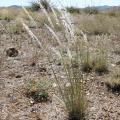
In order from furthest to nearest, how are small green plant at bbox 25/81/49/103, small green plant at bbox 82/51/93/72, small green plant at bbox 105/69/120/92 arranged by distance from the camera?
small green plant at bbox 82/51/93/72 → small green plant at bbox 105/69/120/92 → small green plant at bbox 25/81/49/103

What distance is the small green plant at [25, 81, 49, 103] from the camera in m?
5.23

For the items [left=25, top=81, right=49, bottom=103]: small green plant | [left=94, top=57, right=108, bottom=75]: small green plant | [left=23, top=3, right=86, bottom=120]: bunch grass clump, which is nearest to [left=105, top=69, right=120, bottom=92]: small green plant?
[left=94, top=57, right=108, bottom=75]: small green plant

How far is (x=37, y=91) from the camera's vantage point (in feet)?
17.6

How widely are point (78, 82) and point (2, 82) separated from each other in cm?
201

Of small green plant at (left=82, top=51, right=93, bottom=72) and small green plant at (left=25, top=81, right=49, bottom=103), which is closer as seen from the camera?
small green plant at (left=25, top=81, right=49, bottom=103)

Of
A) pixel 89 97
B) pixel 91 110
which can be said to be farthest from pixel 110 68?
pixel 91 110

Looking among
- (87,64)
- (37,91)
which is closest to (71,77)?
(37,91)

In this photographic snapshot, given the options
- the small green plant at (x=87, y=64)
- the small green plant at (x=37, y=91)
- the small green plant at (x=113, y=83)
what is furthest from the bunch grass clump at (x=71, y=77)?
the small green plant at (x=87, y=64)

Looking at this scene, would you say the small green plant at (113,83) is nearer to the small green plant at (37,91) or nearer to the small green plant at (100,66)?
the small green plant at (100,66)

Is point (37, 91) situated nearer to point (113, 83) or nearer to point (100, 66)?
point (113, 83)

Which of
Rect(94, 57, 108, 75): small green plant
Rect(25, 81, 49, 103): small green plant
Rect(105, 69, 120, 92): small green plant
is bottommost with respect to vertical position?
Rect(94, 57, 108, 75): small green plant

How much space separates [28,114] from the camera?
15.6 ft

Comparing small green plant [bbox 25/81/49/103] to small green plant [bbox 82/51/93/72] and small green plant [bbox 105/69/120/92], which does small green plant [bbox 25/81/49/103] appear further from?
small green plant [bbox 82/51/93/72]

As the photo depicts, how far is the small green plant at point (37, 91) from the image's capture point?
17.2ft
